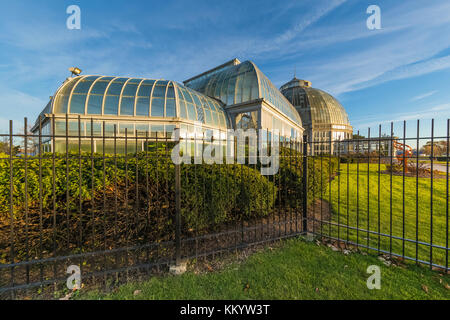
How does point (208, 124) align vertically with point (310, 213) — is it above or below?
above

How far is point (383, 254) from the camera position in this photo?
139 inches

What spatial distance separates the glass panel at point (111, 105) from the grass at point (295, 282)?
11.1m

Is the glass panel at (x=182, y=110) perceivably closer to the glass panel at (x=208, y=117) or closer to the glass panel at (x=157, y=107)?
the glass panel at (x=157, y=107)

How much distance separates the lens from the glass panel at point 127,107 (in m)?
11.3

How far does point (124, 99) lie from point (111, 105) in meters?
0.86

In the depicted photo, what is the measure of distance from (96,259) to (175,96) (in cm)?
1092

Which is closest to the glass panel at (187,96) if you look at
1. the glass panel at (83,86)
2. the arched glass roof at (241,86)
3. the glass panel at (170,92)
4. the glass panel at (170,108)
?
the glass panel at (170,92)

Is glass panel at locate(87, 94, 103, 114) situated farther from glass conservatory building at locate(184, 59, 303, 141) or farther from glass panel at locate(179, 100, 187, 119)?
glass conservatory building at locate(184, 59, 303, 141)

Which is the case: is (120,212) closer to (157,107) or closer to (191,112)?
(157,107)

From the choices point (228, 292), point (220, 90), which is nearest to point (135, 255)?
point (228, 292)

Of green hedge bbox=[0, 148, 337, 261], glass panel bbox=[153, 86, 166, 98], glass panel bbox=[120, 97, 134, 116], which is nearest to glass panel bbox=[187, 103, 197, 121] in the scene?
glass panel bbox=[153, 86, 166, 98]

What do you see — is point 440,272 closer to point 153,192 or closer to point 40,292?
point 153,192

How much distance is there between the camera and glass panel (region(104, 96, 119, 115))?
11117 mm

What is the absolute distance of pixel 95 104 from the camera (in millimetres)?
11047
